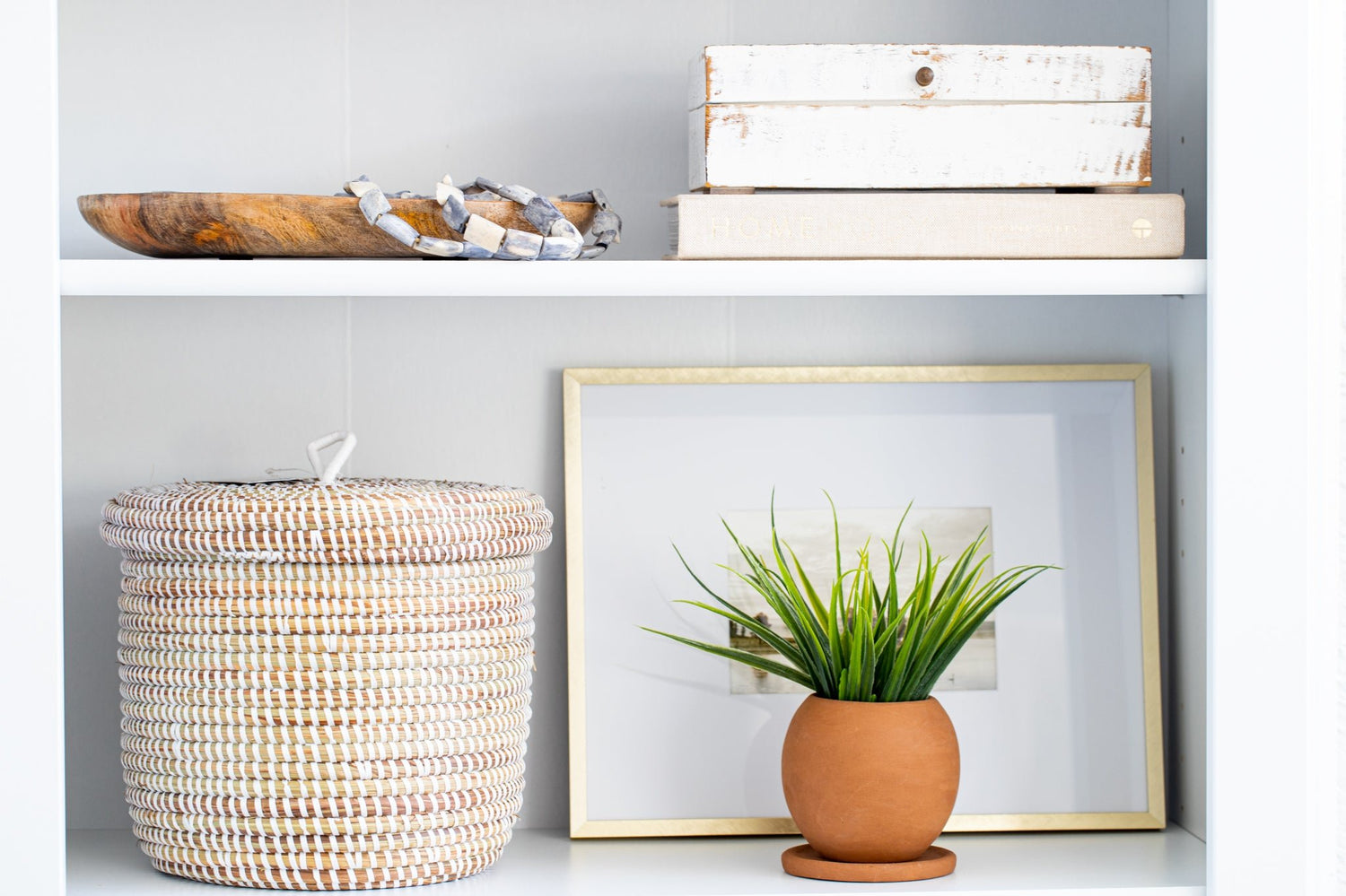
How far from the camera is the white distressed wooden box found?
96 centimetres

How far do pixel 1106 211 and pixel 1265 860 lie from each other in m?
0.46

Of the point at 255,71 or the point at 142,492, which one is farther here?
the point at 255,71

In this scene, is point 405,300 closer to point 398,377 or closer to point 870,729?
point 398,377

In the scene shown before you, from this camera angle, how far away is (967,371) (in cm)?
116

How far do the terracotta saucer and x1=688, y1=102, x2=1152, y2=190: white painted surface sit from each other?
1.58ft

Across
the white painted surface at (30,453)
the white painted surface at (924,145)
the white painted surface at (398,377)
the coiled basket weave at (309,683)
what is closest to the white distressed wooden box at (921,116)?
the white painted surface at (924,145)

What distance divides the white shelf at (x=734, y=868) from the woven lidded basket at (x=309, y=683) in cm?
5

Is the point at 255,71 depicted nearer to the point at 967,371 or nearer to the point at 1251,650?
the point at 967,371

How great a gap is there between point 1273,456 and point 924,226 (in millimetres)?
278

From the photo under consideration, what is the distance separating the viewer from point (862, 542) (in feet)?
3.79

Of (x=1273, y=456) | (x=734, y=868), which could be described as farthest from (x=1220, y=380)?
(x=734, y=868)

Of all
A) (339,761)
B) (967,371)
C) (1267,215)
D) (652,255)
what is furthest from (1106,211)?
(339,761)

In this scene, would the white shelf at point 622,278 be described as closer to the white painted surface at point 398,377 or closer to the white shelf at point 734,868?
the white painted surface at point 398,377

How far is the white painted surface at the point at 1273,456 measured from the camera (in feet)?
2.93
